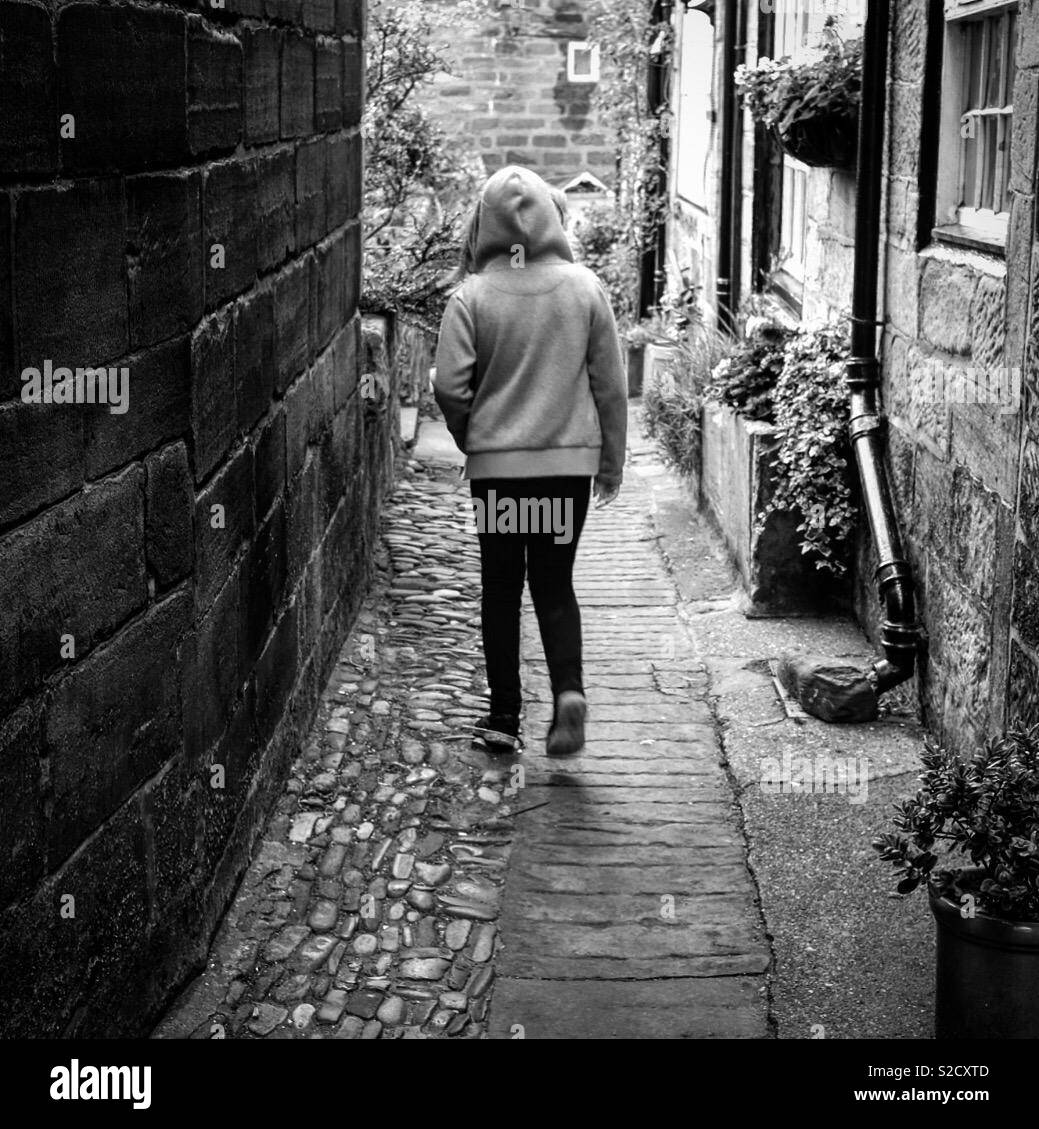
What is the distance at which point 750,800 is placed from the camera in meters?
4.74

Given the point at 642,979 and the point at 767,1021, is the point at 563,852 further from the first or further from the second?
the point at 767,1021

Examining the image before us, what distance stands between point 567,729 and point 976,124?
2232mm

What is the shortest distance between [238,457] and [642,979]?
1.57 m

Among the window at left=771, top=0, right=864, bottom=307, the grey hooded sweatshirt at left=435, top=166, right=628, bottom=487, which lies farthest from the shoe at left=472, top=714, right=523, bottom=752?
the window at left=771, top=0, right=864, bottom=307

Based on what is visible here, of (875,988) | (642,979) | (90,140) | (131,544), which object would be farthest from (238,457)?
(875,988)

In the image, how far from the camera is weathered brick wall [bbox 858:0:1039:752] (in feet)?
12.9

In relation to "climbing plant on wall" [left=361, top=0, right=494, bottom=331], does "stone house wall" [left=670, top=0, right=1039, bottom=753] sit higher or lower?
lower

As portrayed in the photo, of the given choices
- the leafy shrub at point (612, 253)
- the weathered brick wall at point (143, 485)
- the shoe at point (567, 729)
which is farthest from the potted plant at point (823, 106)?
the leafy shrub at point (612, 253)

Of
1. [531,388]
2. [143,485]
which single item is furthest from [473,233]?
[143,485]

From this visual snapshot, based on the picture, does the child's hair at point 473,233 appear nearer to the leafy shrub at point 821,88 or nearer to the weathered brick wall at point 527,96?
the leafy shrub at point 821,88

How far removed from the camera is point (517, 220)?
4.94 m

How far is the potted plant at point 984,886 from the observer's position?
302 cm

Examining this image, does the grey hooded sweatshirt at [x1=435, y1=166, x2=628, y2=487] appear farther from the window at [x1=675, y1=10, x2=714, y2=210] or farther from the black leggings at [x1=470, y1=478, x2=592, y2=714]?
the window at [x1=675, y1=10, x2=714, y2=210]

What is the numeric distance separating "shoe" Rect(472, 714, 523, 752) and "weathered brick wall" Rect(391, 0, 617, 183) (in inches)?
536
